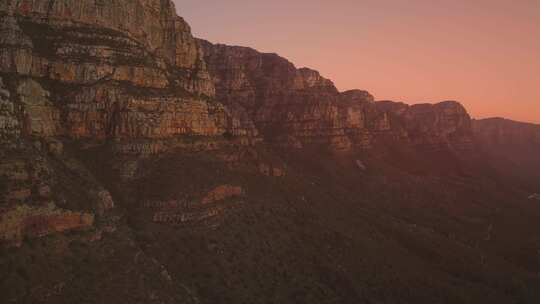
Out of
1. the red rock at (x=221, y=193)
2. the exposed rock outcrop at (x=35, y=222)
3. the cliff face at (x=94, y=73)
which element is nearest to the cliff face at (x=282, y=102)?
the cliff face at (x=94, y=73)

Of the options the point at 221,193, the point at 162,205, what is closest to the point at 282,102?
the point at 221,193

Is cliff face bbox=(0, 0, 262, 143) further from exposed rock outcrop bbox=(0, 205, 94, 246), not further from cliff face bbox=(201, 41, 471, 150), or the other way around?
cliff face bbox=(201, 41, 471, 150)

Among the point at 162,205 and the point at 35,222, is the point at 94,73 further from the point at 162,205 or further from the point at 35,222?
the point at 35,222

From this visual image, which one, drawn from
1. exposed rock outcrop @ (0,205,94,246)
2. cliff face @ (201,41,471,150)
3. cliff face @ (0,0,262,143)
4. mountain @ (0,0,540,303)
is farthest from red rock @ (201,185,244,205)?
cliff face @ (201,41,471,150)

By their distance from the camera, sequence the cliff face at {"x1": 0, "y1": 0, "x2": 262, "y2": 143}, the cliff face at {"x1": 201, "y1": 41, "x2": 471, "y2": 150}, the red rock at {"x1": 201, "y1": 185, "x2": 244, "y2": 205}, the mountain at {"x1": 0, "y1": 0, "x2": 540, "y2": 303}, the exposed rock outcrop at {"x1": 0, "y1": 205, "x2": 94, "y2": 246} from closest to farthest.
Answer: the exposed rock outcrop at {"x1": 0, "y1": 205, "x2": 94, "y2": 246} < the mountain at {"x1": 0, "y1": 0, "x2": 540, "y2": 303} < the cliff face at {"x1": 0, "y1": 0, "x2": 262, "y2": 143} < the red rock at {"x1": 201, "y1": 185, "x2": 244, "y2": 205} < the cliff face at {"x1": 201, "y1": 41, "x2": 471, "y2": 150}

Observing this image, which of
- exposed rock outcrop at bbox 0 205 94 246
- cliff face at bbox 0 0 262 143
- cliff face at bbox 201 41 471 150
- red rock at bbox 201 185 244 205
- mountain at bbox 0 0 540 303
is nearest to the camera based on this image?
exposed rock outcrop at bbox 0 205 94 246

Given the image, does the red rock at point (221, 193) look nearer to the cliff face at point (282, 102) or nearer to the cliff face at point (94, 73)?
the cliff face at point (94, 73)

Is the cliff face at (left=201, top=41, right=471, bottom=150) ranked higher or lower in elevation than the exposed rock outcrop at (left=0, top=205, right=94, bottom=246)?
higher

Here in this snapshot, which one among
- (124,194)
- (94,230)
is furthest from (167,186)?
(94,230)

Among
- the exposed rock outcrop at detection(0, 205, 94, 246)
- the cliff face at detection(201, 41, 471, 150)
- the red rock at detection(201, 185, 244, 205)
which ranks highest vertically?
the cliff face at detection(201, 41, 471, 150)

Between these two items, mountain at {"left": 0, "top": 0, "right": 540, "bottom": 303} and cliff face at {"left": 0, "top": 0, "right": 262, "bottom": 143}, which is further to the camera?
cliff face at {"left": 0, "top": 0, "right": 262, "bottom": 143}
